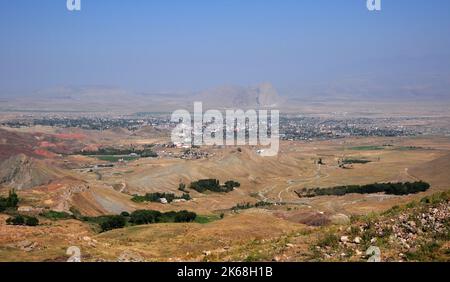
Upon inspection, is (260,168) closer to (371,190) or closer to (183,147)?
(371,190)

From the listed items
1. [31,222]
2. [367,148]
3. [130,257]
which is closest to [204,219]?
[31,222]

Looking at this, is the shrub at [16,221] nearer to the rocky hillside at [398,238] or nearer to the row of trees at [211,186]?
the rocky hillside at [398,238]

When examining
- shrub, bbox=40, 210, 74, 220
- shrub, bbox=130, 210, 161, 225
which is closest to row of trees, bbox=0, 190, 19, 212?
shrub, bbox=40, 210, 74, 220

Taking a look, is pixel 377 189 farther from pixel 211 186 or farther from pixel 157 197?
pixel 157 197

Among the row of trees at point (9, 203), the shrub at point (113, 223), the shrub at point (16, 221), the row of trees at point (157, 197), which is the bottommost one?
the row of trees at point (157, 197)

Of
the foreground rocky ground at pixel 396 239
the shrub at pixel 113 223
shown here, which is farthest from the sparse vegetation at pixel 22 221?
the foreground rocky ground at pixel 396 239

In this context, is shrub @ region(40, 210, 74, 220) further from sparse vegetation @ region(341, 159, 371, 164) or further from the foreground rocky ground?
sparse vegetation @ region(341, 159, 371, 164)
